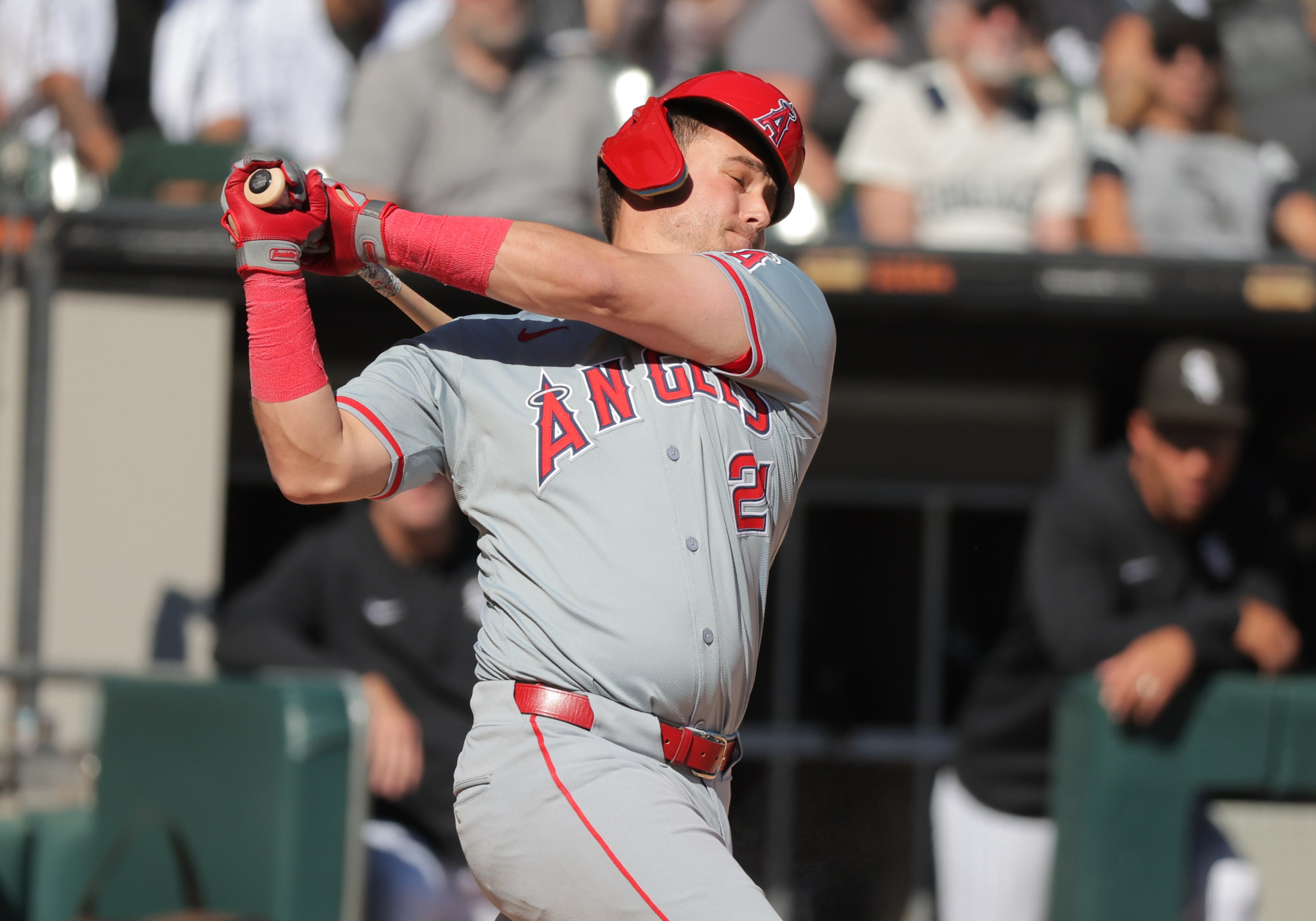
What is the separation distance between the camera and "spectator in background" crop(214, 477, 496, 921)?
413cm

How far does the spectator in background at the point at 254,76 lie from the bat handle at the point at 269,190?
367 cm

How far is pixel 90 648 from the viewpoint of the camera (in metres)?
4.78

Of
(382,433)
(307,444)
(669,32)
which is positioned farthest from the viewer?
(669,32)

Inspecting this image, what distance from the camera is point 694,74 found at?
18.6 feet

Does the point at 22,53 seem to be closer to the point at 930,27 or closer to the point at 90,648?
the point at 90,648

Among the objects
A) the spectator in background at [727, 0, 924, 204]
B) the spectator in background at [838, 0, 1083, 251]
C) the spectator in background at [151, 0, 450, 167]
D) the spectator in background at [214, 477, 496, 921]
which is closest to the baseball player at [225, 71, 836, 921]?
the spectator in background at [214, 477, 496, 921]

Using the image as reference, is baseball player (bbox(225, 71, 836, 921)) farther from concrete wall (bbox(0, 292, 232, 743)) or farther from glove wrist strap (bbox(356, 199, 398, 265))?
concrete wall (bbox(0, 292, 232, 743))

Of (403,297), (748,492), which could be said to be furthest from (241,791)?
(748,492)

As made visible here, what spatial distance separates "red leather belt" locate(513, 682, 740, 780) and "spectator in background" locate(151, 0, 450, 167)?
385cm

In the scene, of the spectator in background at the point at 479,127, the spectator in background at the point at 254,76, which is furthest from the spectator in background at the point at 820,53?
the spectator in background at the point at 254,76

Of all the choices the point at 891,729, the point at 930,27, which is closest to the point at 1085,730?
the point at 891,729

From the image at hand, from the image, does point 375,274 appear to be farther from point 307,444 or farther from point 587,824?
point 587,824

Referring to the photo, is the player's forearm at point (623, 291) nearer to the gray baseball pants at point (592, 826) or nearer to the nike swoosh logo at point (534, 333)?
the nike swoosh logo at point (534, 333)

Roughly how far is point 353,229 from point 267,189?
4.6 inches
